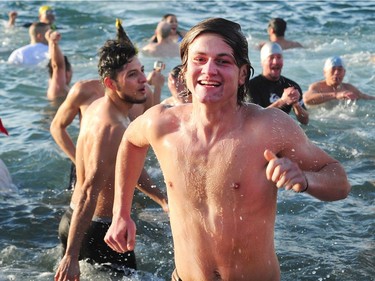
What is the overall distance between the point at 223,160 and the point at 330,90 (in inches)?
299

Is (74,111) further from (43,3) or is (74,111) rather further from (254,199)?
(43,3)

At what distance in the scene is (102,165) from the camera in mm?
4977

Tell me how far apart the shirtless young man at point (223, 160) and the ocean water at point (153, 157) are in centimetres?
185

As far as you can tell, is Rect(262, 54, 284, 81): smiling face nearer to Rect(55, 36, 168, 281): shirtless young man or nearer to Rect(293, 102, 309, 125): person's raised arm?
Rect(293, 102, 309, 125): person's raised arm

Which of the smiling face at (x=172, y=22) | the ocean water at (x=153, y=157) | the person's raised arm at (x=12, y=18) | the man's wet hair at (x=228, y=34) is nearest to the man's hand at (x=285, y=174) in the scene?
the man's wet hair at (x=228, y=34)

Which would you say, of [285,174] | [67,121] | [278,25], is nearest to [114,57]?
[67,121]

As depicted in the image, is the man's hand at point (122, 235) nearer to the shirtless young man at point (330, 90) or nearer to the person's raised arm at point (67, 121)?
the person's raised arm at point (67, 121)

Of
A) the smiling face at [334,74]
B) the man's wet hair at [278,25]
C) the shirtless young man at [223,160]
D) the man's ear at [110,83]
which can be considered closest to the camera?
the shirtless young man at [223,160]

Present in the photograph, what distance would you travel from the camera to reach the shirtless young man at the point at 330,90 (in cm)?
1058

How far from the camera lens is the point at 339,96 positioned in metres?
10.8

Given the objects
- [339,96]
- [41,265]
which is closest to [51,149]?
[41,265]

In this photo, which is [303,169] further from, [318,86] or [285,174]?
[318,86]

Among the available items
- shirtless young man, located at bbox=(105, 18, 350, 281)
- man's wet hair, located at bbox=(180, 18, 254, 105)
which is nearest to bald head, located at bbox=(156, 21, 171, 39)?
shirtless young man, located at bbox=(105, 18, 350, 281)

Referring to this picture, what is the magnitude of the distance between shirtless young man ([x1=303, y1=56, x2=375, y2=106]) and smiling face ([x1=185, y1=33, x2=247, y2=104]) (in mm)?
7272
